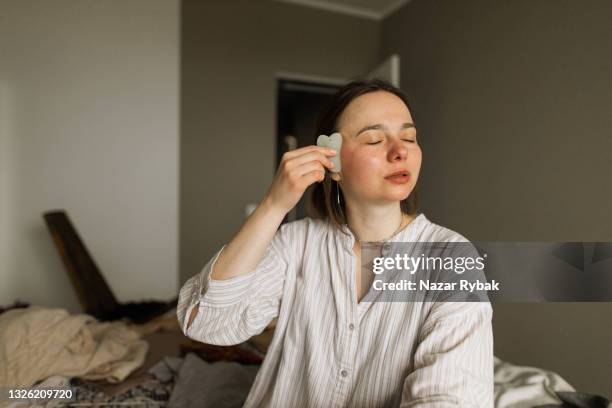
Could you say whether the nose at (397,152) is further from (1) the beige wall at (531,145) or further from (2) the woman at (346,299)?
(1) the beige wall at (531,145)

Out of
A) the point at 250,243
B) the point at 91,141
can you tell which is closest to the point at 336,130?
the point at 250,243

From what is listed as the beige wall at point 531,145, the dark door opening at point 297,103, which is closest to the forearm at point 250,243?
the beige wall at point 531,145

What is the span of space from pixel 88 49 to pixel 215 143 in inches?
36.1

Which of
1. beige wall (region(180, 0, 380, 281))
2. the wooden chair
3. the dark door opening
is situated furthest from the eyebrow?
the dark door opening

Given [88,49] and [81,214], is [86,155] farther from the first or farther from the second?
[88,49]

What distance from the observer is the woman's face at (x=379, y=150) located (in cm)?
78

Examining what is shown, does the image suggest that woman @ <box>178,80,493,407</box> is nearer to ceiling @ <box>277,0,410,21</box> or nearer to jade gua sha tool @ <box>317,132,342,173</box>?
jade gua sha tool @ <box>317,132,342,173</box>

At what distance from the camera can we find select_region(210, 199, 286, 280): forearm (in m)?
0.76

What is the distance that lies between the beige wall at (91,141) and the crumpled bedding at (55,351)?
4.07 feet

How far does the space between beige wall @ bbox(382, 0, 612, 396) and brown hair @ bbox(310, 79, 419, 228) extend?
14 cm

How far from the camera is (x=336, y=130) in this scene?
0.87 meters

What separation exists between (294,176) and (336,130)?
0.64 feet

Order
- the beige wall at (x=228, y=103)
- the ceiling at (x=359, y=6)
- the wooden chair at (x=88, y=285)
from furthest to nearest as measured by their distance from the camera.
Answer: the ceiling at (x=359, y=6) → the beige wall at (x=228, y=103) → the wooden chair at (x=88, y=285)

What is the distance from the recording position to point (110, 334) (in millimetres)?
1424
